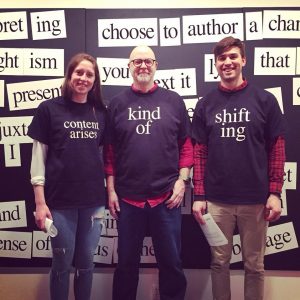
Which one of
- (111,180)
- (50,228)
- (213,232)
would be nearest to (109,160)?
(111,180)

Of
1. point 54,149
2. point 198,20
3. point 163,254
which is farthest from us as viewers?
point 198,20

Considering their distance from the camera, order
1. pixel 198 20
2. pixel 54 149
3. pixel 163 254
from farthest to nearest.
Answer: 1. pixel 198 20
2. pixel 163 254
3. pixel 54 149

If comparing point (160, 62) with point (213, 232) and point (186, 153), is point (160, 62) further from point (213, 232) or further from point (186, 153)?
point (213, 232)

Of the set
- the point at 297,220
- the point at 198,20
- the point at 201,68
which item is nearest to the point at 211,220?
the point at 297,220

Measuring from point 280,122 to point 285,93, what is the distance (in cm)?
47

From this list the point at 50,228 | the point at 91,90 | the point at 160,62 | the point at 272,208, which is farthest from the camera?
the point at 160,62

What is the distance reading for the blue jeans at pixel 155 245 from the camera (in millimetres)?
1609

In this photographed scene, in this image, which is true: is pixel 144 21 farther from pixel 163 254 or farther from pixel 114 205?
pixel 163 254

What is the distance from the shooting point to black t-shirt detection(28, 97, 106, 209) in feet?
4.95

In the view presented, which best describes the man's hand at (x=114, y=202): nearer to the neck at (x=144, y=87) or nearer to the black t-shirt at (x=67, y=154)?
the black t-shirt at (x=67, y=154)

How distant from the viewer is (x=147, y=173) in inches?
62.0

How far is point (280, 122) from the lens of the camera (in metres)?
1.58

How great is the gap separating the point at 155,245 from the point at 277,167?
0.71 meters
